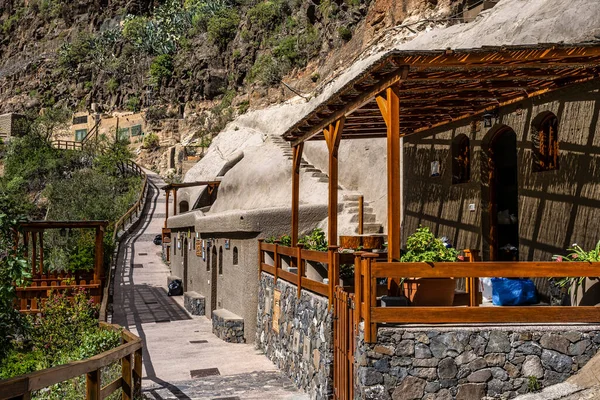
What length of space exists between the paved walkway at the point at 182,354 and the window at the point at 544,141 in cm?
536

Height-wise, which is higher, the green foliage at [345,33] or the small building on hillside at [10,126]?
→ the green foliage at [345,33]

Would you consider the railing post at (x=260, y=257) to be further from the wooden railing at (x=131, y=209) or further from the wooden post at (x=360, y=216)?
the wooden railing at (x=131, y=209)

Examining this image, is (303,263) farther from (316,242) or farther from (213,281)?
(213,281)

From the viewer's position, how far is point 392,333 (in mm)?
6812

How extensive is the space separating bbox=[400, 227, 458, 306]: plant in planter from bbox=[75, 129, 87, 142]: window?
6859cm

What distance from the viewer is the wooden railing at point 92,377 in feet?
12.8

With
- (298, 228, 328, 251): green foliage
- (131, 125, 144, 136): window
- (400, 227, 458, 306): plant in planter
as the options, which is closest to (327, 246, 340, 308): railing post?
(400, 227, 458, 306): plant in planter

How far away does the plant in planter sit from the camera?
24.8 ft

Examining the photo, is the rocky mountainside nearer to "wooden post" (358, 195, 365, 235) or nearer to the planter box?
"wooden post" (358, 195, 365, 235)

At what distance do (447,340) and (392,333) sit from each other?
0.59 meters

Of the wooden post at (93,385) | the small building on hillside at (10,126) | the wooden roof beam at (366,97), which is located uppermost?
the small building on hillside at (10,126)

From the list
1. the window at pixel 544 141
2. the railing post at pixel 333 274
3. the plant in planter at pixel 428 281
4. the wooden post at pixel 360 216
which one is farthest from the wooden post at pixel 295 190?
the plant in planter at pixel 428 281

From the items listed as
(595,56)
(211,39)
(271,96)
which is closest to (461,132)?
(595,56)

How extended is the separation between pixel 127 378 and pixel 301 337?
4022 mm
